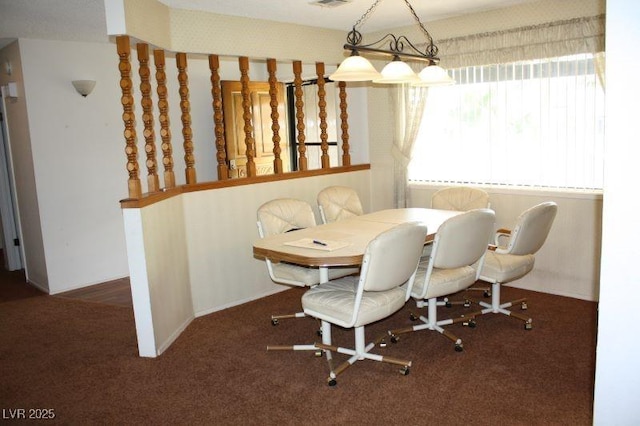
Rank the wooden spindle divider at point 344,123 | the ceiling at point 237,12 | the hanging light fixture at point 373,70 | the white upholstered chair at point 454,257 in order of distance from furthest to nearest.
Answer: the wooden spindle divider at point 344,123, the ceiling at point 237,12, the hanging light fixture at point 373,70, the white upholstered chair at point 454,257

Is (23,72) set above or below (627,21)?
above

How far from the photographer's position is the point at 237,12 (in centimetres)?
477

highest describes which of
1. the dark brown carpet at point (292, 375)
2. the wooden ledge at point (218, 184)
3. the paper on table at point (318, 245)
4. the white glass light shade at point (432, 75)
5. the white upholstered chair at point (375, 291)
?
the white glass light shade at point (432, 75)

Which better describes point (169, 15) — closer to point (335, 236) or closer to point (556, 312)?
point (335, 236)

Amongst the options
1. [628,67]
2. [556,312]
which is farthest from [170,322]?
[628,67]

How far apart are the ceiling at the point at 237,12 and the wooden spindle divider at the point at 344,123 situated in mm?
648

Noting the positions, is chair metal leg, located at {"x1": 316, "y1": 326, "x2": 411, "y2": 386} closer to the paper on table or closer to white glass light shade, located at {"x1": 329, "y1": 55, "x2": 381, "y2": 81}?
the paper on table

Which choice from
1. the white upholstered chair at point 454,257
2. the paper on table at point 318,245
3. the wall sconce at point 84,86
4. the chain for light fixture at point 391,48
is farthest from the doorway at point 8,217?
the white upholstered chair at point 454,257

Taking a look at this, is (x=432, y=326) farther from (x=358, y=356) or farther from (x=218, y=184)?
(x=218, y=184)

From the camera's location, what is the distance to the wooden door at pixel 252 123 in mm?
6688

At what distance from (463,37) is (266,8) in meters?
1.88

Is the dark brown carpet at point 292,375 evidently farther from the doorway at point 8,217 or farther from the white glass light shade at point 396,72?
the doorway at point 8,217

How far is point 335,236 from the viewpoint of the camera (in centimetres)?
394

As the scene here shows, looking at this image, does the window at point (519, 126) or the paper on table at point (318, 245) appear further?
the window at point (519, 126)
